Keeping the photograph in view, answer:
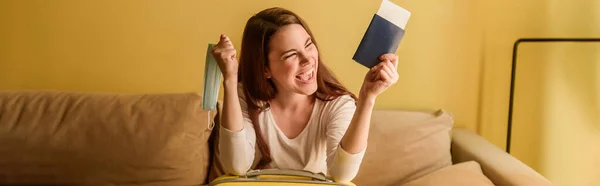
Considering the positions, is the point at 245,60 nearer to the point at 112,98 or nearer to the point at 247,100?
Answer: the point at 247,100

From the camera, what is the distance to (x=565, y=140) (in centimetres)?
159

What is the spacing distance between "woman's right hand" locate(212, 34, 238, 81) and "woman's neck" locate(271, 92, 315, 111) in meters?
0.12

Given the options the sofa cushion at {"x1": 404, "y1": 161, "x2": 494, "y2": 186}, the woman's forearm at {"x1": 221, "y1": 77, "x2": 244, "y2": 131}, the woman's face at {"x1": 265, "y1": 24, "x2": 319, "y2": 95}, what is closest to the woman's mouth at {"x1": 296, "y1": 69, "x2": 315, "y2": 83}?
the woman's face at {"x1": 265, "y1": 24, "x2": 319, "y2": 95}

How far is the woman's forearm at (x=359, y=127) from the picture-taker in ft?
2.96

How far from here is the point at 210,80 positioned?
3.00ft

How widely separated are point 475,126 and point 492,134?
2.1 inches

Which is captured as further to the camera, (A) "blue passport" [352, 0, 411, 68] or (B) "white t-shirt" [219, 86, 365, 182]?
(B) "white t-shirt" [219, 86, 365, 182]

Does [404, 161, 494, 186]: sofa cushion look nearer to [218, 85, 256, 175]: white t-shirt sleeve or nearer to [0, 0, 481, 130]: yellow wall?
[0, 0, 481, 130]: yellow wall

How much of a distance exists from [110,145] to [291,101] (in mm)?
584

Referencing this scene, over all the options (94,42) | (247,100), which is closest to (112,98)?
(94,42)

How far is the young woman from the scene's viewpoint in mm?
910

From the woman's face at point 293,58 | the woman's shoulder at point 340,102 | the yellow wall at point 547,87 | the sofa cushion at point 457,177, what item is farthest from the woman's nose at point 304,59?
the yellow wall at point 547,87

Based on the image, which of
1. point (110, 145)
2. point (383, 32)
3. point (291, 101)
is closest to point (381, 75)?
point (383, 32)

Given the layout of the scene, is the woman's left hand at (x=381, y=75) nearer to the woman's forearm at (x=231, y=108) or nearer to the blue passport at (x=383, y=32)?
the blue passport at (x=383, y=32)
